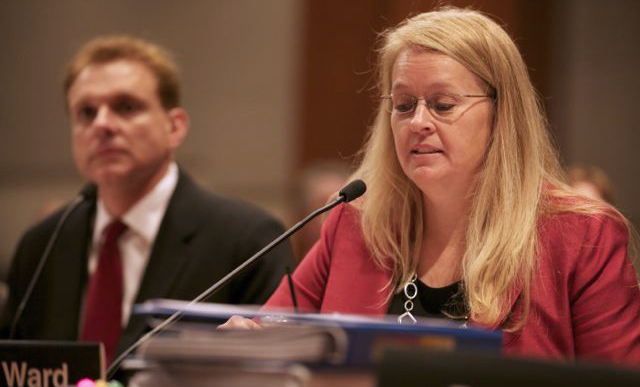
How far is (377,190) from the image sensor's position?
254 cm

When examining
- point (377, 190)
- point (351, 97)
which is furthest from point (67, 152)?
point (377, 190)

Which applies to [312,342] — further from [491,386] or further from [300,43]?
[300,43]

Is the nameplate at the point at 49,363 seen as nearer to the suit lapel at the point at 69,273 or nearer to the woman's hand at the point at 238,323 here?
the woman's hand at the point at 238,323

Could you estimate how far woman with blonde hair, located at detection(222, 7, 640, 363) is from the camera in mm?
2119

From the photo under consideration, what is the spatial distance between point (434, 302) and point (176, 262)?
48.0 inches

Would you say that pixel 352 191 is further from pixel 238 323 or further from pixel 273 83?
pixel 273 83

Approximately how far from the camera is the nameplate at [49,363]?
197 centimetres

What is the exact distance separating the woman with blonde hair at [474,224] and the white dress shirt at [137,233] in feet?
3.45

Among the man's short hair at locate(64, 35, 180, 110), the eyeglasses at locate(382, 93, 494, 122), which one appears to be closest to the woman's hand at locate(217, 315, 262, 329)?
the eyeglasses at locate(382, 93, 494, 122)

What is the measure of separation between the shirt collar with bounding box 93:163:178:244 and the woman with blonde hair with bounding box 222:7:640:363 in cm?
105

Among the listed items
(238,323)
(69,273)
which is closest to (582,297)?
(238,323)

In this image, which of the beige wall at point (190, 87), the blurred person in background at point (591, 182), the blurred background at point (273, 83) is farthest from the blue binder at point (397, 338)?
the beige wall at point (190, 87)

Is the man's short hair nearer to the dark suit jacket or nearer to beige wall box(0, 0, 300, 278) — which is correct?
the dark suit jacket

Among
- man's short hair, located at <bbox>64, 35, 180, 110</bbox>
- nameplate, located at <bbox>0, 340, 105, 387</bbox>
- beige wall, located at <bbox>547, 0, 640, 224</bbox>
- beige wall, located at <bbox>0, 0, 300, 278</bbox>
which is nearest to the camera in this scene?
nameplate, located at <bbox>0, 340, 105, 387</bbox>
